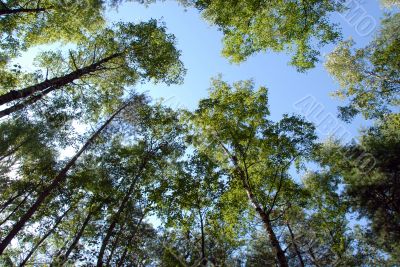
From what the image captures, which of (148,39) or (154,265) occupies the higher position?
(148,39)

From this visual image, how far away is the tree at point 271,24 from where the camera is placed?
Answer: 1384 cm

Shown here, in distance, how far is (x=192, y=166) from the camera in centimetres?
1508

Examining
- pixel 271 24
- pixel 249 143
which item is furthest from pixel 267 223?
pixel 271 24

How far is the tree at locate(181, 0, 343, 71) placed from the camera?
13.8 meters

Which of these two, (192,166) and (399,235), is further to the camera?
(399,235)

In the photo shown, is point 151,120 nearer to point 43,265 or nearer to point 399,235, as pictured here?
point 43,265

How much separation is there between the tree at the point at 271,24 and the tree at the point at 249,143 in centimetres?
277

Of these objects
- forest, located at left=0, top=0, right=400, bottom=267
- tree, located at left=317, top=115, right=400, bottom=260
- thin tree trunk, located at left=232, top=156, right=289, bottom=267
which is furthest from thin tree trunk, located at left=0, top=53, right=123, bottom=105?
tree, located at left=317, top=115, right=400, bottom=260

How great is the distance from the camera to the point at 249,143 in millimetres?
15891

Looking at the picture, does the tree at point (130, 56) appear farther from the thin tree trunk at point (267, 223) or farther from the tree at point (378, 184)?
the tree at point (378, 184)

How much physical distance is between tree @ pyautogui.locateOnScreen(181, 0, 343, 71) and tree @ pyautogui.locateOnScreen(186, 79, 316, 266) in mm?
2772

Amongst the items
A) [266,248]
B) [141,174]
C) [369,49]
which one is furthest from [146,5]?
[266,248]

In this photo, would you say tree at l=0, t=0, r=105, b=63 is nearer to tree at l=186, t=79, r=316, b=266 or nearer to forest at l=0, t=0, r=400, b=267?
forest at l=0, t=0, r=400, b=267

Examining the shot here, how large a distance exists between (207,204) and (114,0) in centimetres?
1164
